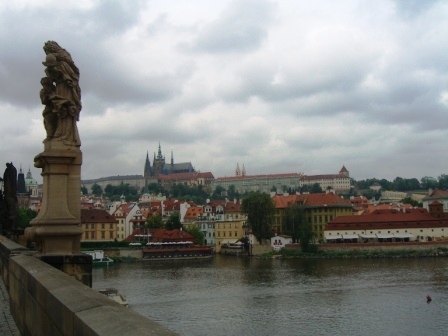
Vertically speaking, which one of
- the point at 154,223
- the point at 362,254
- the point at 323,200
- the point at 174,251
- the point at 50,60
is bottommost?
the point at 362,254

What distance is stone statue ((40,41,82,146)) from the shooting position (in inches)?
297

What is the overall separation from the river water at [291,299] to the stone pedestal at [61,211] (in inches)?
693

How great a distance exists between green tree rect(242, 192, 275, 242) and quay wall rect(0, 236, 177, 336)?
70944 mm

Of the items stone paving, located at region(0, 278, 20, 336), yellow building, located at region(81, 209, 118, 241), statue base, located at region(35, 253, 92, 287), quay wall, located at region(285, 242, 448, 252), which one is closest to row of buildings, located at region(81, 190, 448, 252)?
yellow building, located at region(81, 209, 118, 241)

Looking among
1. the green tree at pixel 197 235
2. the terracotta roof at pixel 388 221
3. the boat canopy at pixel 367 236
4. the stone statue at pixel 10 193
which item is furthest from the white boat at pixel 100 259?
the stone statue at pixel 10 193

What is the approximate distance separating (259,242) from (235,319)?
51.8 m

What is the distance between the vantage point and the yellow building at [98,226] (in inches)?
3159

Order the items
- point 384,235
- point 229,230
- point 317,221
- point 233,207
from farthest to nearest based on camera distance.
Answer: point 233,207 → point 317,221 → point 229,230 → point 384,235

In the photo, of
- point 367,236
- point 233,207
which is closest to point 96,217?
point 233,207

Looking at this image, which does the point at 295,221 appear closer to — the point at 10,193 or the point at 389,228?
the point at 389,228

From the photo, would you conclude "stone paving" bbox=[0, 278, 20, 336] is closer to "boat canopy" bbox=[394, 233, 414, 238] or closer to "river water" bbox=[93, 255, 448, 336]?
"river water" bbox=[93, 255, 448, 336]

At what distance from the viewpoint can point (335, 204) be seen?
8719 centimetres

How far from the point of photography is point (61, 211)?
745 centimetres

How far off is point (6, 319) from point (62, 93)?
3.12 m
